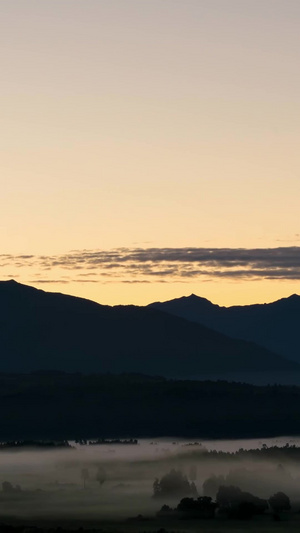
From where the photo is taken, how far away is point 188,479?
160 meters

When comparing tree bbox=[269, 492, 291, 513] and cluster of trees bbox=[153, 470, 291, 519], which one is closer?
cluster of trees bbox=[153, 470, 291, 519]

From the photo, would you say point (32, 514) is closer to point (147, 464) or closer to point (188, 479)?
point (188, 479)

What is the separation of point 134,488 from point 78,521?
112ft

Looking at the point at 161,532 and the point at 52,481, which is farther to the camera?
the point at 52,481

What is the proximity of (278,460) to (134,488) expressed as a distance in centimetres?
4127

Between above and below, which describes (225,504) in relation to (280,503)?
above

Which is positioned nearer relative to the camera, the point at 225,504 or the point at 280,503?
the point at 225,504

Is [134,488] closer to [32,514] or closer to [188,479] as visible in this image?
[188,479]

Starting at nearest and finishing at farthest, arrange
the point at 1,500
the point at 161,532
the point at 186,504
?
the point at 161,532, the point at 186,504, the point at 1,500

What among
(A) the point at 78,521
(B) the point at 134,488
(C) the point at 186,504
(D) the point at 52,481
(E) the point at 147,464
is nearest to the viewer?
(A) the point at 78,521

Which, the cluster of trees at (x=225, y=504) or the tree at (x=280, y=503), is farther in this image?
the tree at (x=280, y=503)

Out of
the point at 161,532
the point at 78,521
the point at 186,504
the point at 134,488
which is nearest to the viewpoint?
the point at 161,532

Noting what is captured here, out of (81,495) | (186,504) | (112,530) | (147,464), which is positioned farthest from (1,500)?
(147,464)

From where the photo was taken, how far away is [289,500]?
137625 mm
